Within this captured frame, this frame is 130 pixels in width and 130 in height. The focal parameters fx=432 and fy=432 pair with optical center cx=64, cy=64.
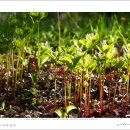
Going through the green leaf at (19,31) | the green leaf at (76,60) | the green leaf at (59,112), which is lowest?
the green leaf at (59,112)

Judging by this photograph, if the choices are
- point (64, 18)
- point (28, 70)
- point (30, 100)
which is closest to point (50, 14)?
point (64, 18)

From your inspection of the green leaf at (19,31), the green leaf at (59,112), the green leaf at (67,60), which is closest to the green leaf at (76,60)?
the green leaf at (67,60)

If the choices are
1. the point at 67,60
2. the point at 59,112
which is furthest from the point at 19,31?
the point at 59,112

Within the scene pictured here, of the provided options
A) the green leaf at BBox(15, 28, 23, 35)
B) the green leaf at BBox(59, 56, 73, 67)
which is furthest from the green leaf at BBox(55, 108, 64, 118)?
the green leaf at BBox(15, 28, 23, 35)

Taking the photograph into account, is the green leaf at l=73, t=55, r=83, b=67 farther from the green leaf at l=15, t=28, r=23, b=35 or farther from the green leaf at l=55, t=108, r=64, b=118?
the green leaf at l=15, t=28, r=23, b=35

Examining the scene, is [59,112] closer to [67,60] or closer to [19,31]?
[67,60]

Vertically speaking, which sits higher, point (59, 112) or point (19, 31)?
point (19, 31)

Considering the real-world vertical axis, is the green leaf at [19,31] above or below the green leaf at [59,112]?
above

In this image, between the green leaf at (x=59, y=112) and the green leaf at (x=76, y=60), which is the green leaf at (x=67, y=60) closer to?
the green leaf at (x=76, y=60)

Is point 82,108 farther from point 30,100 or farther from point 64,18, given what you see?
point 64,18

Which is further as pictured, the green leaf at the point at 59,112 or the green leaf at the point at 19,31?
the green leaf at the point at 19,31

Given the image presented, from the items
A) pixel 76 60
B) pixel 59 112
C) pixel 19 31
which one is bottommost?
pixel 59 112
